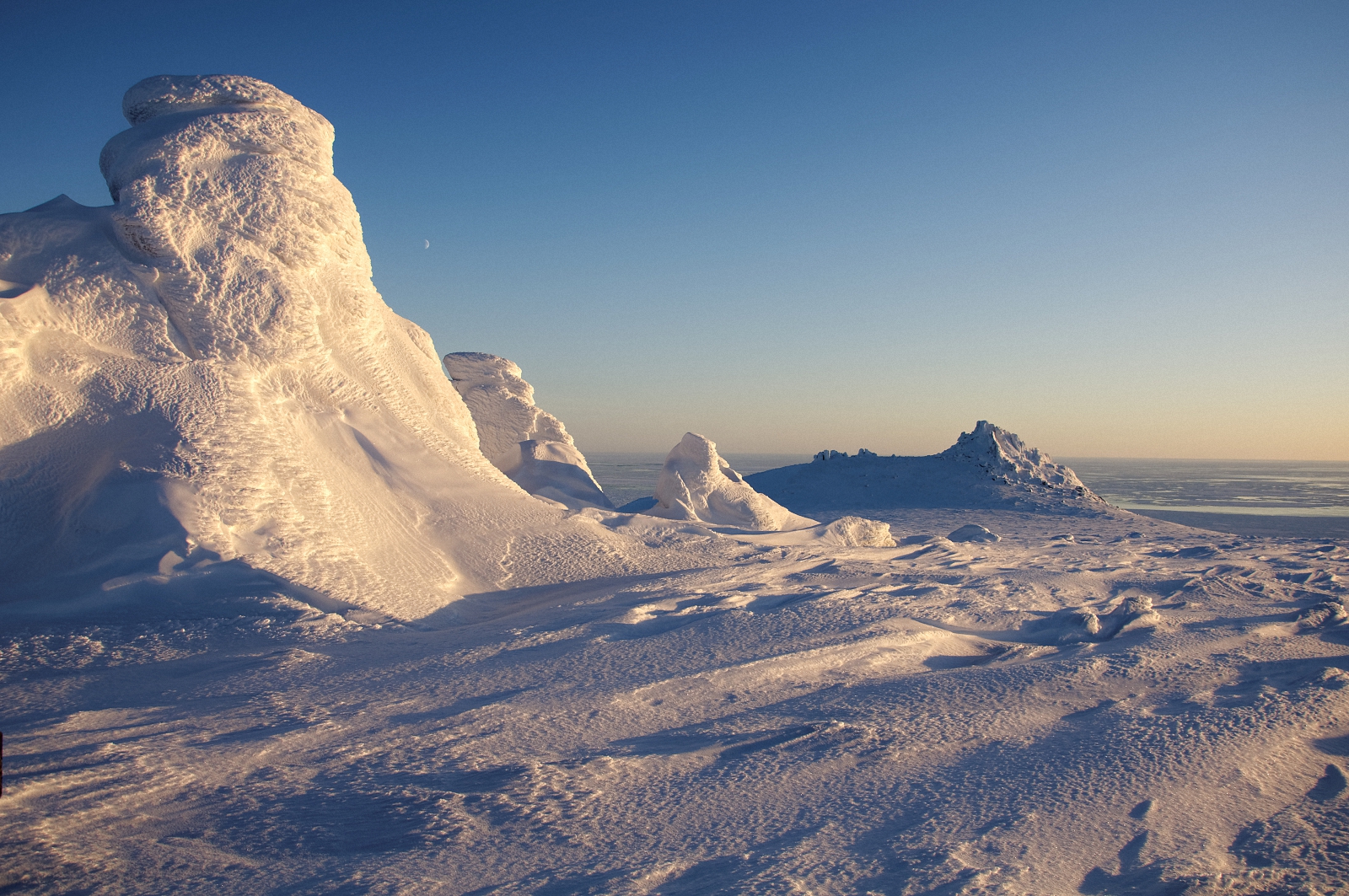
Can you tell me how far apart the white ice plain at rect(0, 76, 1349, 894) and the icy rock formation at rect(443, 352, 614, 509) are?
1767 mm

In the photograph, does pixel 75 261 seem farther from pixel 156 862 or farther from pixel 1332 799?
pixel 1332 799

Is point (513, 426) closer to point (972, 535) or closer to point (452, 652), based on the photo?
point (452, 652)

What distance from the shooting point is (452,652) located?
148 inches

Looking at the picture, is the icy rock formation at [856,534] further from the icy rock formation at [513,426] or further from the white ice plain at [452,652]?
the icy rock formation at [513,426]

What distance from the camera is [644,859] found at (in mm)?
1948

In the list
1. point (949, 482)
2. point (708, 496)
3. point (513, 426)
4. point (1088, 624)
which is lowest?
point (1088, 624)

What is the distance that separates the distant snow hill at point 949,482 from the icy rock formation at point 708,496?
3.68 m

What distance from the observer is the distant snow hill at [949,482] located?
43.5 ft

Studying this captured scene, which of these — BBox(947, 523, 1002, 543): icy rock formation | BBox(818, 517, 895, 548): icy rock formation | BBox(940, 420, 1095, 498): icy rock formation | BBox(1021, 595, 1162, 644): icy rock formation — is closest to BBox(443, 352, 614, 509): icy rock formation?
BBox(818, 517, 895, 548): icy rock formation

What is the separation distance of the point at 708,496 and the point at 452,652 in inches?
199

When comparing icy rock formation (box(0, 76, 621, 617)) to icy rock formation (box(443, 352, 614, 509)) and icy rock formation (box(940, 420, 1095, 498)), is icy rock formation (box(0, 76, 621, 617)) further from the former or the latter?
icy rock formation (box(940, 420, 1095, 498))

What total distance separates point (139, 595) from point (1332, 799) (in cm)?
532

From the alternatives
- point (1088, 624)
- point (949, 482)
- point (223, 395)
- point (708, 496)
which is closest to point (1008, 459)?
point (949, 482)

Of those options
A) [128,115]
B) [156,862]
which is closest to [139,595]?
[156,862]
